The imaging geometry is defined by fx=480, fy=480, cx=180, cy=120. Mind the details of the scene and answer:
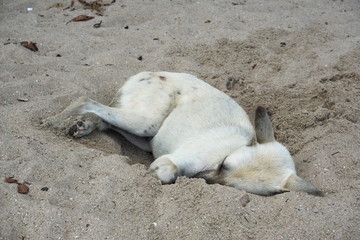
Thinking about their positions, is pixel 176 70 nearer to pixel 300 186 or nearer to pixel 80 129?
pixel 80 129

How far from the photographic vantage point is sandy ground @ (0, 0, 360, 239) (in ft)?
10.4

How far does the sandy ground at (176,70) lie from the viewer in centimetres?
317

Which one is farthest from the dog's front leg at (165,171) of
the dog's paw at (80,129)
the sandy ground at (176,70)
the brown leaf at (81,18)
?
the brown leaf at (81,18)

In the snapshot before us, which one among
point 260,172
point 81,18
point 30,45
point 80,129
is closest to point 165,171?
point 260,172

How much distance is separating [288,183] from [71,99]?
2248mm

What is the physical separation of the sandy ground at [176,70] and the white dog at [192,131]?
0.16 m

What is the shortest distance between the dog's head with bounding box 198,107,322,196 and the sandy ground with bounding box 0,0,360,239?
129 millimetres

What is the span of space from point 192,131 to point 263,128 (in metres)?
0.62

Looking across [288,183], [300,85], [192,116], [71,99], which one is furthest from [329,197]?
[71,99]

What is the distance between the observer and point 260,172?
3.77 metres

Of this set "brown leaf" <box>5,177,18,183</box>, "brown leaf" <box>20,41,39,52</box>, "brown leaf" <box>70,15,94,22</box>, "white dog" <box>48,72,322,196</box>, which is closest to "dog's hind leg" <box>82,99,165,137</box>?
"white dog" <box>48,72,322,196</box>

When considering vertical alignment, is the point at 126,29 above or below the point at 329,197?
below

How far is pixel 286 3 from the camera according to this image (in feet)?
24.8

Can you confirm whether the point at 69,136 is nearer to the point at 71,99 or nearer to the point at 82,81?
the point at 71,99
